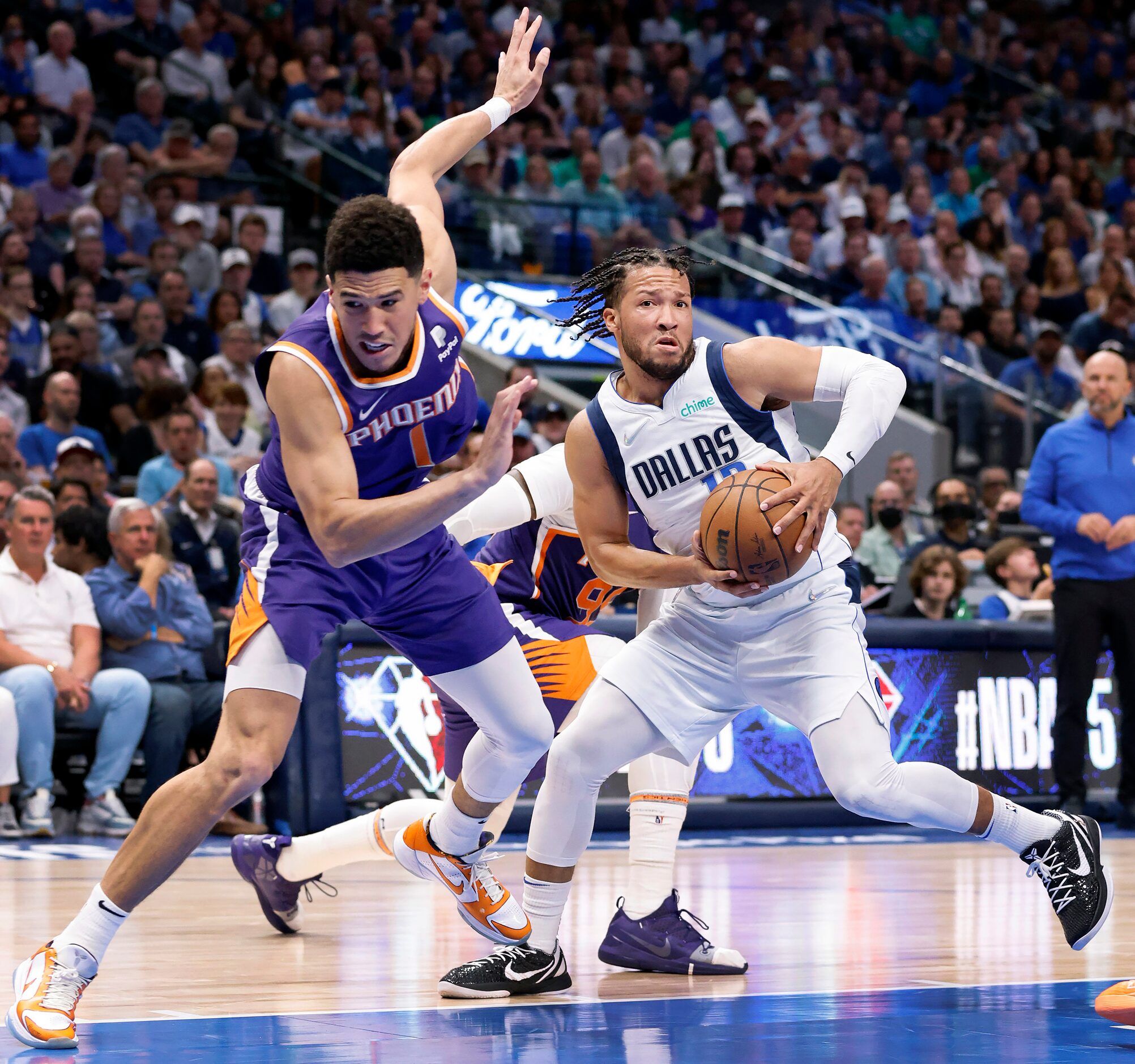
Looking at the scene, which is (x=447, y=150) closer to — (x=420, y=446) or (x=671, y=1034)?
(x=420, y=446)

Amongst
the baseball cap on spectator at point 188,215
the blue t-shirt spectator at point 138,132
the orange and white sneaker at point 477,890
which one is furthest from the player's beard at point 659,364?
the blue t-shirt spectator at point 138,132

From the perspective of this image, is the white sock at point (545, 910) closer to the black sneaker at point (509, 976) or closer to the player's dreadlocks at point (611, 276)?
the black sneaker at point (509, 976)

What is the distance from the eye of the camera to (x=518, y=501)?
229 inches

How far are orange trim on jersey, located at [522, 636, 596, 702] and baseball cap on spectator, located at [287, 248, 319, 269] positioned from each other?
815 centimetres

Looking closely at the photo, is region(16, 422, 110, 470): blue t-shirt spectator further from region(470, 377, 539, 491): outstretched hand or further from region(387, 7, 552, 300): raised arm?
region(470, 377, 539, 491): outstretched hand

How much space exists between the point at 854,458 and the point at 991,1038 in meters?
1.55

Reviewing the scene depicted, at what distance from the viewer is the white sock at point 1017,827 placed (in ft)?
15.1

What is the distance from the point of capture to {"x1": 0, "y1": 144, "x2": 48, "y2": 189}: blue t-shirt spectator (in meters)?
13.8

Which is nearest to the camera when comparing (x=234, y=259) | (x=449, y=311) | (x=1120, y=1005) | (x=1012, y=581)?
(x=1120, y=1005)

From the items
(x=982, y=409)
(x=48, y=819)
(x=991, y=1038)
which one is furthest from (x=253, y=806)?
(x=982, y=409)

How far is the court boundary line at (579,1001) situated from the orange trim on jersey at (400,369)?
5.19ft

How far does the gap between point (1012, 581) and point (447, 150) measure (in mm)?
6696

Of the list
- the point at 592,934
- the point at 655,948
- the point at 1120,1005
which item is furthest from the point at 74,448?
the point at 1120,1005

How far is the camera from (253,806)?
9.38 m
